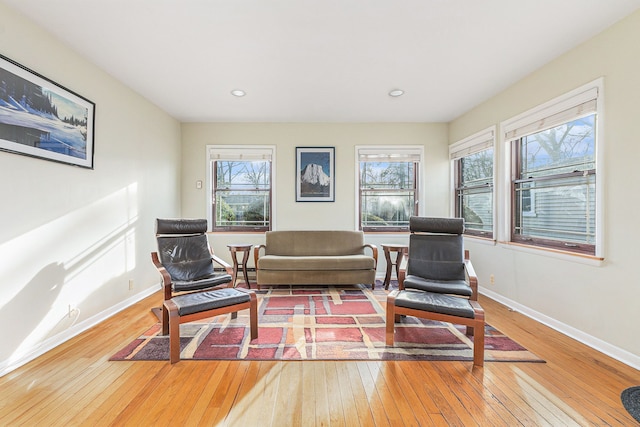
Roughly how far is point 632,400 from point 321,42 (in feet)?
10.8

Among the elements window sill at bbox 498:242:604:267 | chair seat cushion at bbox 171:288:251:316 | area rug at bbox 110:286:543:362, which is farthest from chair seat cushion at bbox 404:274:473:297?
chair seat cushion at bbox 171:288:251:316

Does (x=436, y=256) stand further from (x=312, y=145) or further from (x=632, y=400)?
(x=312, y=145)

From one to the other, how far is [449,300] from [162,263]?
274cm

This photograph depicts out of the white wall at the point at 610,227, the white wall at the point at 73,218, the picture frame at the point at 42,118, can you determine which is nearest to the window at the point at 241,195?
the white wall at the point at 73,218

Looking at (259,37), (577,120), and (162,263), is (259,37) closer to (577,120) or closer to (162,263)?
(162,263)

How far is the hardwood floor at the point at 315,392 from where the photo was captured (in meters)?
1.56

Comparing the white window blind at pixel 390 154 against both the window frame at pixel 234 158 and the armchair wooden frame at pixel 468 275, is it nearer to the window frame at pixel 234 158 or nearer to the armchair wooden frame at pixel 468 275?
the window frame at pixel 234 158

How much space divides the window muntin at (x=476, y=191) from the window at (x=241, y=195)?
3181 millimetres

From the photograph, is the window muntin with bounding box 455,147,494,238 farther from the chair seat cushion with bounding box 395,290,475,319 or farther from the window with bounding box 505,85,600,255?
the chair seat cushion with bounding box 395,290,475,319

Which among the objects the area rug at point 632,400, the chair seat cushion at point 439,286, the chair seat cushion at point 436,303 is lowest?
the area rug at point 632,400

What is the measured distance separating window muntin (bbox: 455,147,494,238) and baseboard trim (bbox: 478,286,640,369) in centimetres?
98

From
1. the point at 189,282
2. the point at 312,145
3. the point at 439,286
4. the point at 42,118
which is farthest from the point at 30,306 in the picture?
the point at 312,145

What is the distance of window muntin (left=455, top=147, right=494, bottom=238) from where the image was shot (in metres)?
3.87

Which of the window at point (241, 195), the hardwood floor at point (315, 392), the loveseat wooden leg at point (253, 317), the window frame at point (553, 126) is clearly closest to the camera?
the hardwood floor at point (315, 392)
